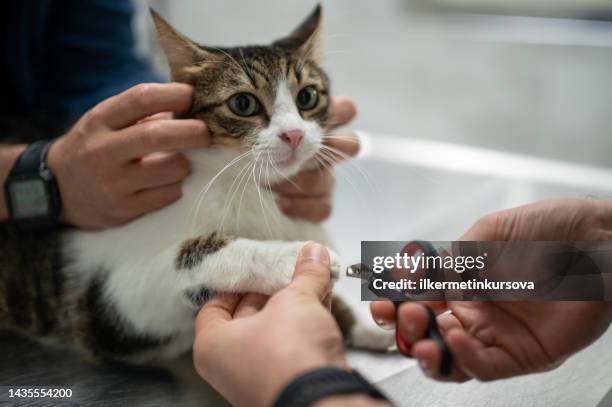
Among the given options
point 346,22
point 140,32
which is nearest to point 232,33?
point 140,32

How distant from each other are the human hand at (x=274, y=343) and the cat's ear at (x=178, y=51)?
0.38 metres

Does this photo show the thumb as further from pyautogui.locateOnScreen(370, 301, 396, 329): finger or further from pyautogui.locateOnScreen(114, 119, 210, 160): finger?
pyautogui.locateOnScreen(114, 119, 210, 160): finger

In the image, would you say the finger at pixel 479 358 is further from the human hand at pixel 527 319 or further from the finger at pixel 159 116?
the finger at pixel 159 116

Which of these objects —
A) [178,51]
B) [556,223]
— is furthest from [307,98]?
[556,223]

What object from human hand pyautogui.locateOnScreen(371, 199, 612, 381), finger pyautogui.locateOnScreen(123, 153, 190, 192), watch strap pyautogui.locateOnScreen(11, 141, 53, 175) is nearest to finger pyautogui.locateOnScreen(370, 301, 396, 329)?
human hand pyautogui.locateOnScreen(371, 199, 612, 381)

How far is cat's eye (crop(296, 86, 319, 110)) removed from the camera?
35.4 inches

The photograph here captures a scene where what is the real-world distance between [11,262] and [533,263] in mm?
927

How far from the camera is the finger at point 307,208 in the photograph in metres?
0.95

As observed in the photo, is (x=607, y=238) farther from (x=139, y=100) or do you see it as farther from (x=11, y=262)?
(x=11, y=262)

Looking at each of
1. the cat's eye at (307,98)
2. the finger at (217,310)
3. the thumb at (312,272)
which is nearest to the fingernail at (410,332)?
the thumb at (312,272)

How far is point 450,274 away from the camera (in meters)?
0.67

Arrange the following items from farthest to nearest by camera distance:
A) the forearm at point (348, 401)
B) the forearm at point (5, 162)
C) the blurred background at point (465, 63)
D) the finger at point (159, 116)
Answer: the blurred background at point (465, 63) < the forearm at point (5, 162) < the finger at point (159, 116) < the forearm at point (348, 401)

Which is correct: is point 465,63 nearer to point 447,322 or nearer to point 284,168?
point 284,168

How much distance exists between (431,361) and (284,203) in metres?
0.43
